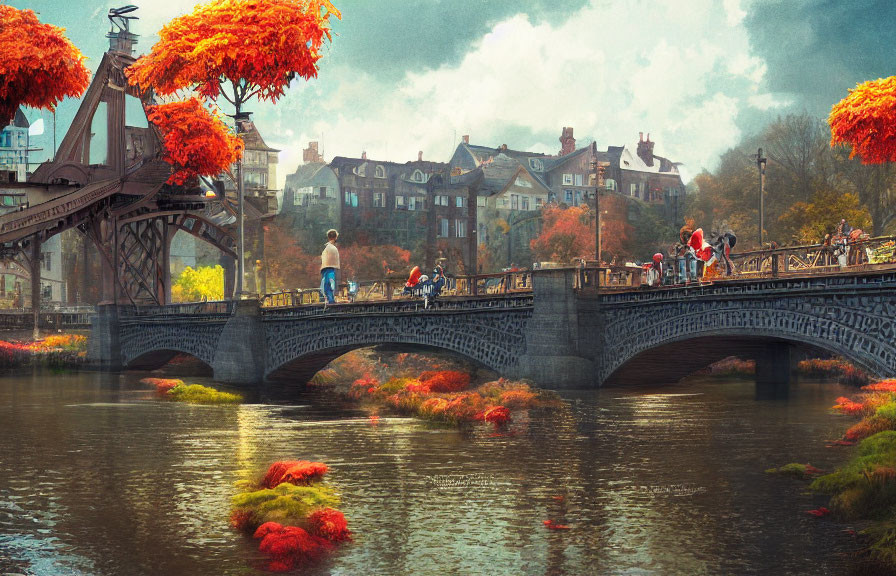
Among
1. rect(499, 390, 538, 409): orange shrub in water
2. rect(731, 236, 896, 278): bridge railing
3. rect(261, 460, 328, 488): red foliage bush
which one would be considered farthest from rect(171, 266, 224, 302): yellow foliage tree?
rect(261, 460, 328, 488): red foliage bush

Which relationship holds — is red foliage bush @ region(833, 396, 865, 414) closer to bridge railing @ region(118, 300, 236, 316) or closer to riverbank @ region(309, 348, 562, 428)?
riverbank @ region(309, 348, 562, 428)

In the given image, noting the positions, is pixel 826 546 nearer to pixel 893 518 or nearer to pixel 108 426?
pixel 893 518

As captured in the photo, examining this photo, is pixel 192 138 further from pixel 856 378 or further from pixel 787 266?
pixel 856 378

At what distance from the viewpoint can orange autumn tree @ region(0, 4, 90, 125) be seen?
1048 inches

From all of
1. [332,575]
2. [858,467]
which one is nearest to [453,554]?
[332,575]

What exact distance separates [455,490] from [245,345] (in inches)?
1324

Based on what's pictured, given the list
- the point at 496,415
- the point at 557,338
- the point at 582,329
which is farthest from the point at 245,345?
the point at 496,415

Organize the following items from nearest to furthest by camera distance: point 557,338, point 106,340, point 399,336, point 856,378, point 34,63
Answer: point 34,63
point 557,338
point 399,336
point 856,378
point 106,340

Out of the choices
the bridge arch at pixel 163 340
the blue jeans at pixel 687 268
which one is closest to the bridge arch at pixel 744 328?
the blue jeans at pixel 687 268

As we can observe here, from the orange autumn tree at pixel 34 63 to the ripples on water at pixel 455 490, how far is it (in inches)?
356

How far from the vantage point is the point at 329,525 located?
55.2ft

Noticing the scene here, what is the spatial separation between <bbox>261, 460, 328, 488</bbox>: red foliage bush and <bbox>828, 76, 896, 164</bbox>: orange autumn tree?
27315 mm

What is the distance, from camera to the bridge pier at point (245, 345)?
53.3 m

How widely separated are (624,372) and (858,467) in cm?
2221
